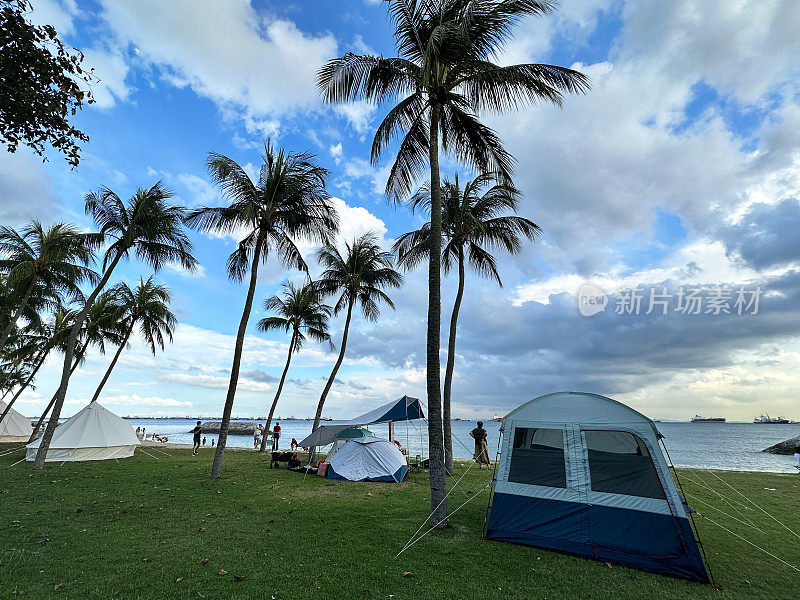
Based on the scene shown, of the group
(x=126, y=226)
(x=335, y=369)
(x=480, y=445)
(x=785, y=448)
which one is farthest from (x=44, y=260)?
(x=785, y=448)

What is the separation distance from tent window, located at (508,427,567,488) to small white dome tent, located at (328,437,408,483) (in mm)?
6834

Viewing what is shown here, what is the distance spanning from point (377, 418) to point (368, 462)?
143cm

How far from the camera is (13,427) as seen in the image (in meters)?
27.9

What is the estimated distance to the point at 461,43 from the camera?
24.6 feet

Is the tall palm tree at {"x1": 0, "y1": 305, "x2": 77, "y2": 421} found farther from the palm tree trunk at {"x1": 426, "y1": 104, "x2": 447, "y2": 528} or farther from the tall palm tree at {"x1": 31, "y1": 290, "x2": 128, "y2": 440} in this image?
the palm tree trunk at {"x1": 426, "y1": 104, "x2": 447, "y2": 528}

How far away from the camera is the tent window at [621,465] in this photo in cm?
588

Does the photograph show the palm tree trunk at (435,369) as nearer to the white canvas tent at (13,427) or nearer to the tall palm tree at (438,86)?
the tall palm tree at (438,86)

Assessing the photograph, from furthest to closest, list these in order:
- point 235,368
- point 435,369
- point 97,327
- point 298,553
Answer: point 97,327 < point 235,368 < point 435,369 < point 298,553

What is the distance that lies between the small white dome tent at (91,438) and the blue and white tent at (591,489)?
17216mm

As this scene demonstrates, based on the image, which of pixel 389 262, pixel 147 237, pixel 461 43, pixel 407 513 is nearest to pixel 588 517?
pixel 407 513

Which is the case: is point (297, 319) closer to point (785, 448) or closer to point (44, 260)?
point (44, 260)

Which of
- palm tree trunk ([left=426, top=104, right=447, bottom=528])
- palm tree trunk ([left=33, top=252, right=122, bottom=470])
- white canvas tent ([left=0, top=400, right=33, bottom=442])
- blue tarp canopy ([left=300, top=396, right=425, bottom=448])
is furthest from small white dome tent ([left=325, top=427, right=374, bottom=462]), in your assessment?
white canvas tent ([left=0, top=400, right=33, bottom=442])

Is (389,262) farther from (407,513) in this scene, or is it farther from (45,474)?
(45,474)

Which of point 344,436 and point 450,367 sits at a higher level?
point 450,367
